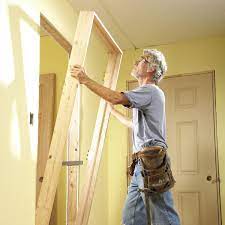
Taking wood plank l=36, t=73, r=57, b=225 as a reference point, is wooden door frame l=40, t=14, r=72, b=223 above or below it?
above

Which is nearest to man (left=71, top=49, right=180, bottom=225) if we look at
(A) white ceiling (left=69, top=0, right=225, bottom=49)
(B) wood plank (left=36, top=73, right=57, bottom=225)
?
(A) white ceiling (left=69, top=0, right=225, bottom=49)

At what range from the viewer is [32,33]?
2.45 meters

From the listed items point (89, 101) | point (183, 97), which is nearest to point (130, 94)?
point (89, 101)

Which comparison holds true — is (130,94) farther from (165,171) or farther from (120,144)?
(120,144)

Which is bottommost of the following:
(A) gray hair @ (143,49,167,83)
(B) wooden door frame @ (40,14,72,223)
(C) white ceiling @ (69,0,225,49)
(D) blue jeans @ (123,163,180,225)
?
(D) blue jeans @ (123,163,180,225)

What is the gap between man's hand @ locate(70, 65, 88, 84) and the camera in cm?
197

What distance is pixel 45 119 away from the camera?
3.60 meters

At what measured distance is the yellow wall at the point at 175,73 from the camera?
3742mm

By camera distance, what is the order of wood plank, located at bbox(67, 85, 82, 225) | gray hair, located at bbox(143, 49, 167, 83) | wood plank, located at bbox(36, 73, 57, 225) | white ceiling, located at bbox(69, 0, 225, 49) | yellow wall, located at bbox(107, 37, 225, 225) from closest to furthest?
gray hair, located at bbox(143, 49, 167, 83) < wood plank, located at bbox(67, 85, 82, 225) < white ceiling, located at bbox(69, 0, 225, 49) < wood plank, located at bbox(36, 73, 57, 225) < yellow wall, located at bbox(107, 37, 225, 225)

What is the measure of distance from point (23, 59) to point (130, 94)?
728 millimetres

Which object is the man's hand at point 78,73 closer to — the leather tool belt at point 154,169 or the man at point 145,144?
the man at point 145,144

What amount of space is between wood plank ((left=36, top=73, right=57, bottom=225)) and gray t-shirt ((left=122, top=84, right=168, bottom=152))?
1.53 metres

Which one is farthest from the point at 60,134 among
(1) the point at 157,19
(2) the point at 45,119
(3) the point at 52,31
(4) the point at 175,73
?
(4) the point at 175,73

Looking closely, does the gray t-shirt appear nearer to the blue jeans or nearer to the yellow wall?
the blue jeans
